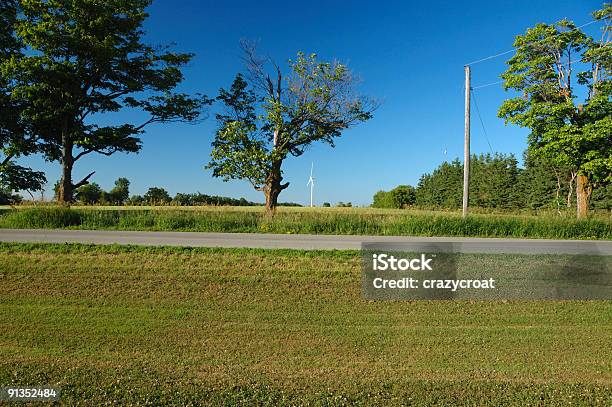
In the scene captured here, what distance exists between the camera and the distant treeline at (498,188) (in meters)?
61.8

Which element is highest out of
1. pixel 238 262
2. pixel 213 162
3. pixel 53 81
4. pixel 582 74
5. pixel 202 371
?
pixel 582 74

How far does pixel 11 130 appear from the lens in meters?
23.6

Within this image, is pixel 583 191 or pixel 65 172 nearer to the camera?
pixel 65 172

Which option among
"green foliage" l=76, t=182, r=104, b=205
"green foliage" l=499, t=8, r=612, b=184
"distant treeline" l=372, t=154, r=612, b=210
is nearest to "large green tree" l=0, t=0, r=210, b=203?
"green foliage" l=499, t=8, r=612, b=184

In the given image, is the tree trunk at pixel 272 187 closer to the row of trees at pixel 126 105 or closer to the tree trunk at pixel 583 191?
the row of trees at pixel 126 105

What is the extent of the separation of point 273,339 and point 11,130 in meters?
24.7

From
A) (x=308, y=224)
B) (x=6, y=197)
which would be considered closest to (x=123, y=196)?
(x=6, y=197)

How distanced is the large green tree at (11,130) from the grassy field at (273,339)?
16.2m

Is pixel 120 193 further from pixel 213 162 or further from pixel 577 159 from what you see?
pixel 577 159

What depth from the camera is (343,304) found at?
7980 millimetres

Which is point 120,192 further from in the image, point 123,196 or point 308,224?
point 308,224

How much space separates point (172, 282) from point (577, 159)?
2825cm

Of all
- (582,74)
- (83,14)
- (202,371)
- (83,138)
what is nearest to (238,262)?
(202,371)

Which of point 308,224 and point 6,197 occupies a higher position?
point 6,197
